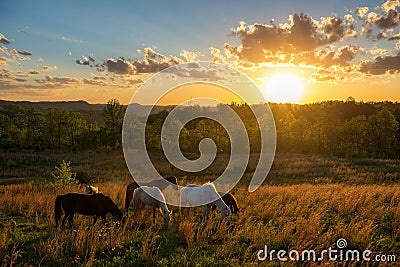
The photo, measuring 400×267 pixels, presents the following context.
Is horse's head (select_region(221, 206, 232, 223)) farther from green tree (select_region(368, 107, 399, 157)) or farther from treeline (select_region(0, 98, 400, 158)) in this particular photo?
green tree (select_region(368, 107, 399, 157))

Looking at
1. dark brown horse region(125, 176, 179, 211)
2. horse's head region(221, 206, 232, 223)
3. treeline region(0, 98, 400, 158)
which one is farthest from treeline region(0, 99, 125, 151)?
horse's head region(221, 206, 232, 223)

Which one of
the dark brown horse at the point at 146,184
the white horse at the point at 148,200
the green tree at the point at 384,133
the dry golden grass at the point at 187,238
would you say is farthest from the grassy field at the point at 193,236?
the green tree at the point at 384,133

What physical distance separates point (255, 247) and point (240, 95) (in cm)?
513

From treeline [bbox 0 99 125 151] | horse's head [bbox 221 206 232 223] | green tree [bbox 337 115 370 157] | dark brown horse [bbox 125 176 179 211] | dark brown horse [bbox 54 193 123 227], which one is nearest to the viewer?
dark brown horse [bbox 54 193 123 227]

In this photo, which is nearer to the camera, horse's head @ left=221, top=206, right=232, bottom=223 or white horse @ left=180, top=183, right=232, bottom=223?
horse's head @ left=221, top=206, right=232, bottom=223

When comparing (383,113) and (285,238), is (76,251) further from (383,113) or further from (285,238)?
(383,113)

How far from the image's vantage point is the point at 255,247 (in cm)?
723

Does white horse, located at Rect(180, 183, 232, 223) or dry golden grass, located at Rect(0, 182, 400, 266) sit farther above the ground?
white horse, located at Rect(180, 183, 232, 223)

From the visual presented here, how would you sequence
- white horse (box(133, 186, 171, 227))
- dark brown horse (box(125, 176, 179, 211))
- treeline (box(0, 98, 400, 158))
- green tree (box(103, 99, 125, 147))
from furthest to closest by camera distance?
treeline (box(0, 98, 400, 158)) → green tree (box(103, 99, 125, 147)) → dark brown horse (box(125, 176, 179, 211)) → white horse (box(133, 186, 171, 227))

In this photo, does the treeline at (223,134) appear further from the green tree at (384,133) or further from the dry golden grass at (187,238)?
the dry golden grass at (187,238)

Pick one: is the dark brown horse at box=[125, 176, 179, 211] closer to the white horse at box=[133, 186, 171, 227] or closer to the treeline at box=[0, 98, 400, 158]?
the white horse at box=[133, 186, 171, 227]

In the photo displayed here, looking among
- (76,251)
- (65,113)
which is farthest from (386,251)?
(65,113)

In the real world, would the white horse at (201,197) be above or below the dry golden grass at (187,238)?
above

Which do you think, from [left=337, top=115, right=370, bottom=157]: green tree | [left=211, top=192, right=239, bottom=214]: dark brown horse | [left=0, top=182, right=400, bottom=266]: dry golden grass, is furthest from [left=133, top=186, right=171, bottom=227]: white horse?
[left=337, top=115, right=370, bottom=157]: green tree
